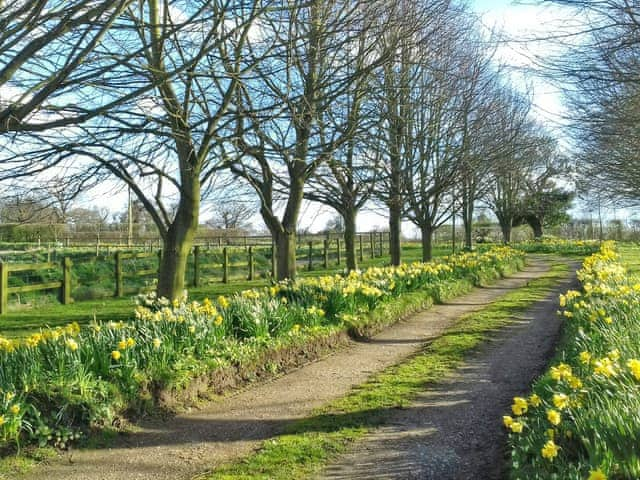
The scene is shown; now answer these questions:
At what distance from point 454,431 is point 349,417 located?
0.85m

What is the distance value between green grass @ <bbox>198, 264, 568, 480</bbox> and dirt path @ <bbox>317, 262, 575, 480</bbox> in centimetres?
14

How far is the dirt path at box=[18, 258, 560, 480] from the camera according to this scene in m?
3.72

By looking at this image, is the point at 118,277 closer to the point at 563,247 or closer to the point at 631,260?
the point at 631,260

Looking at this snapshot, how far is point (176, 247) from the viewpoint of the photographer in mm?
7270

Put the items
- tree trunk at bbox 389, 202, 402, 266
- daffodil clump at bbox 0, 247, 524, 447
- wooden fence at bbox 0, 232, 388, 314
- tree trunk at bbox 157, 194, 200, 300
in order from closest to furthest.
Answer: daffodil clump at bbox 0, 247, 524, 447
tree trunk at bbox 157, 194, 200, 300
wooden fence at bbox 0, 232, 388, 314
tree trunk at bbox 389, 202, 402, 266

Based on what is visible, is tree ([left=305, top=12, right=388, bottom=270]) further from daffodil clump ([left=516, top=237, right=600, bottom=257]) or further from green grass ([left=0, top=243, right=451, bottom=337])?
daffodil clump ([left=516, top=237, right=600, bottom=257])

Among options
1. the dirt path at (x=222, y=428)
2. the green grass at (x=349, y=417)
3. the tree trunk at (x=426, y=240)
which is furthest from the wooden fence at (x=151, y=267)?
the green grass at (x=349, y=417)

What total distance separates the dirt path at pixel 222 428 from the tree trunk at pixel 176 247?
212cm

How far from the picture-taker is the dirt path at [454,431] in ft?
11.8

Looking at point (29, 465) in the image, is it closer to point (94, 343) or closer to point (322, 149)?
point (94, 343)

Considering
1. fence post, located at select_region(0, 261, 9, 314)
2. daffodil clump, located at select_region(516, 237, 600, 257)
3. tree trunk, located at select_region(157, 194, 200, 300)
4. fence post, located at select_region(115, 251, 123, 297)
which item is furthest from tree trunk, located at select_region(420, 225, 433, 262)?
daffodil clump, located at select_region(516, 237, 600, 257)

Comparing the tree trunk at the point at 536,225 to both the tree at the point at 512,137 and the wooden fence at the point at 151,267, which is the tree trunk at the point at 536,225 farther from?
the wooden fence at the point at 151,267

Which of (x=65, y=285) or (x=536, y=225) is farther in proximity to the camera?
(x=536, y=225)

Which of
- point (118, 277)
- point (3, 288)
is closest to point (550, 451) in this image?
point (3, 288)
